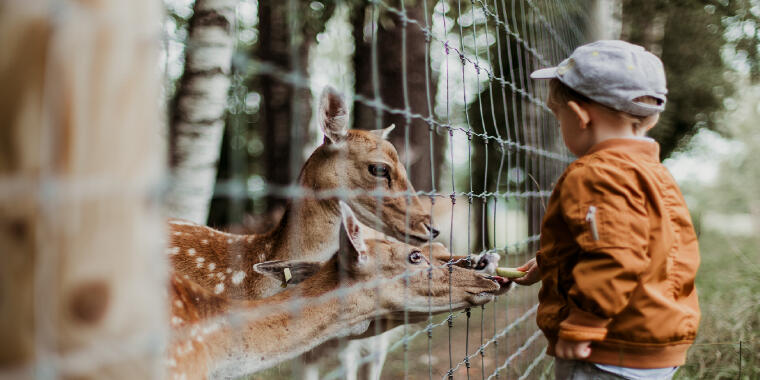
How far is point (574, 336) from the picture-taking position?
74.1 inches

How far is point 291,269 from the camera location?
291cm

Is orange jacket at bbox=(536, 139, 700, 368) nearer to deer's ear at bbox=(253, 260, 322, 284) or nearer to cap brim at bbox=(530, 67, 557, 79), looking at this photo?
cap brim at bbox=(530, 67, 557, 79)

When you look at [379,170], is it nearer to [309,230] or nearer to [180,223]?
[309,230]

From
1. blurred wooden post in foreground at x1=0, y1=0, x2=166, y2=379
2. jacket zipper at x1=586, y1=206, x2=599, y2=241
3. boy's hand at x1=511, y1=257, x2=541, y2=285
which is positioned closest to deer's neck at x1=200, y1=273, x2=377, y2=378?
boy's hand at x1=511, y1=257, x2=541, y2=285

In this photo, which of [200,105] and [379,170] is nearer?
[379,170]

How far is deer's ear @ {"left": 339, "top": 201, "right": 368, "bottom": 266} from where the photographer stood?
2.71 metres

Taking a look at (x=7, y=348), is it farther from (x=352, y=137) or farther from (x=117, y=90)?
(x=352, y=137)

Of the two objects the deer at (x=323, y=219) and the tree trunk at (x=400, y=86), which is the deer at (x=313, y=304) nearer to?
the deer at (x=323, y=219)

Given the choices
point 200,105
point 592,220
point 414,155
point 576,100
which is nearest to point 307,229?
point 200,105

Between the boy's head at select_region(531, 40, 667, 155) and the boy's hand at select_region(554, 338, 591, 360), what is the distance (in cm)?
63

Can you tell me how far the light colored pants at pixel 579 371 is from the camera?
205 centimetres

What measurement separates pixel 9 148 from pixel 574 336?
1.51 metres

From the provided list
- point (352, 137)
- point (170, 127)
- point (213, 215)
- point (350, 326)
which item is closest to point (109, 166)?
point (350, 326)

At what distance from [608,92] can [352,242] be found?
3.75 feet
